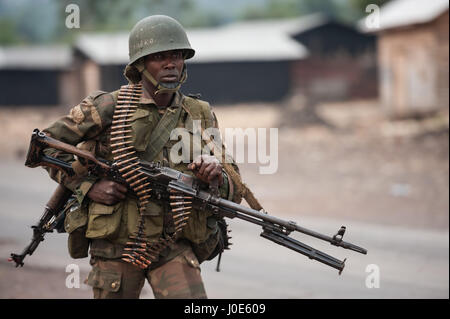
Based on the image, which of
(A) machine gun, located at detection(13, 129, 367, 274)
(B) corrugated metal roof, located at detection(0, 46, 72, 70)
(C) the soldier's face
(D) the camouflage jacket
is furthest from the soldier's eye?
(B) corrugated metal roof, located at detection(0, 46, 72, 70)

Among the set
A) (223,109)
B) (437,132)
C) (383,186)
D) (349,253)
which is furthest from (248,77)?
(349,253)

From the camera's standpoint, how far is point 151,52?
155 inches

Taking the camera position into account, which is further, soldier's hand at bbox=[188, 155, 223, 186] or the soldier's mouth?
the soldier's mouth

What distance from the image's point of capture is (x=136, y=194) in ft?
13.1

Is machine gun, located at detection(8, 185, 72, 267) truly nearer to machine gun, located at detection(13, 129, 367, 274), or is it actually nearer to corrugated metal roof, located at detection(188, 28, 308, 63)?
machine gun, located at detection(13, 129, 367, 274)

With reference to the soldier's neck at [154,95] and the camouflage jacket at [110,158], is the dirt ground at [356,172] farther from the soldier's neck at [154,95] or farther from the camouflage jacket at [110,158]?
the soldier's neck at [154,95]

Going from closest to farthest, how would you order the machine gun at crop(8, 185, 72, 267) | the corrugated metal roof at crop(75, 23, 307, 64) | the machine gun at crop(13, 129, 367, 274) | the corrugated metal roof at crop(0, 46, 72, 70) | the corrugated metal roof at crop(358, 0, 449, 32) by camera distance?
the machine gun at crop(13, 129, 367, 274) → the machine gun at crop(8, 185, 72, 267) → the corrugated metal roof at crop(358, 0, 449, 32) → the corrugated metal roof at crop(75, 23, 307, 64) → the corrugated metal roof at crop(0, 46, 72, 70)

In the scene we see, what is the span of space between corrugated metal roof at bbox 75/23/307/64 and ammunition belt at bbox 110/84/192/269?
109 ft

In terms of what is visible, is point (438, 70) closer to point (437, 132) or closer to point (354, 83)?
point (437, 132)

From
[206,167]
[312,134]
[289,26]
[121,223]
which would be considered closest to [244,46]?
[289,26]

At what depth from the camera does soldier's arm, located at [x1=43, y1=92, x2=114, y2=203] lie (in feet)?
13.0

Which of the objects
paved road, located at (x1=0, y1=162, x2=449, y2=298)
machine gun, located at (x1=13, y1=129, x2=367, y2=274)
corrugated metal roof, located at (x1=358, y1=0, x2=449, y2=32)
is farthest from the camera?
corrugated metal roof, located at (x1=358, y1=0, x2=449, y2=32)

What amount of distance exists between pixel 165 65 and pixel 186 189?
28.9 inches

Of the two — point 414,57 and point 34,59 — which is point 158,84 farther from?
point 34,59
